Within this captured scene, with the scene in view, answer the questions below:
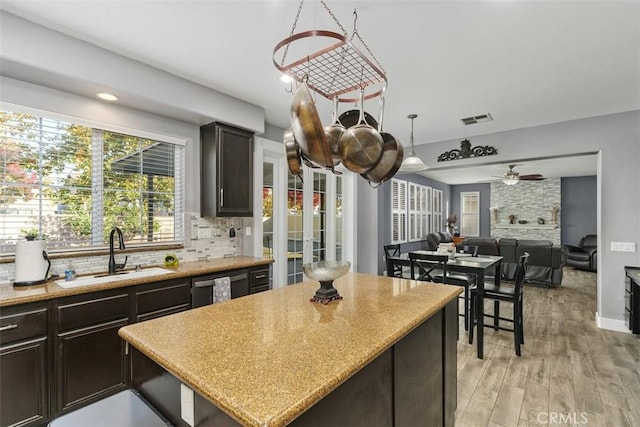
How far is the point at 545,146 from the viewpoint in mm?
4191

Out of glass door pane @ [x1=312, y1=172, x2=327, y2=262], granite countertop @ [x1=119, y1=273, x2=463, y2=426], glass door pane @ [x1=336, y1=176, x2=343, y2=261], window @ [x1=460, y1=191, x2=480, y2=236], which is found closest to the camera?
granite countertop @ [x1=119, y1=273, x2=463, y2=426]

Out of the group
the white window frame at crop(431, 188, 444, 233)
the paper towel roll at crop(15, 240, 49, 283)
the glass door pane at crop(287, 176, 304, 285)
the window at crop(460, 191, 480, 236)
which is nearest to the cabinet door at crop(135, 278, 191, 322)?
the paper towel roll at crop(15, 240, 49, 283)

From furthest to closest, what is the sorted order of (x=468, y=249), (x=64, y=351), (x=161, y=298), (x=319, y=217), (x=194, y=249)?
1. (x=319, y=217)
2. (x=468, y=249)
3. (x=194, y=249)
4. (x=161, y=298)
5. (x=64, y=351)

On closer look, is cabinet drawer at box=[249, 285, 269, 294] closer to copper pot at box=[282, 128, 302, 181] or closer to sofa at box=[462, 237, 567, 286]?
copper pot at box=[282, 128, 302, 181]

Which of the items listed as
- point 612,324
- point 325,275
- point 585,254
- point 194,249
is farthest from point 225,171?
point 585,254

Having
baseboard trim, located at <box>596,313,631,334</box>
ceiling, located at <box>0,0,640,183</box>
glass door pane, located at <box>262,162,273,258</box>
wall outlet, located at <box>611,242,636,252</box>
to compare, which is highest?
ceiling, located at <box>0,0,640,183</box>

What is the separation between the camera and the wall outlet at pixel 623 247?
3637 millimetres

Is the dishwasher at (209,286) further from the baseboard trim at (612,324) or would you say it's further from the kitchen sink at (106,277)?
the baseboard trim at (612,324)

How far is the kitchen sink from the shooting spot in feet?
7.34

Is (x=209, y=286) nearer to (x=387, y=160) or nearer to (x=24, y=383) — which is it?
(x=24, y=383)

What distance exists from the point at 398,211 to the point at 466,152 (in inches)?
92.3

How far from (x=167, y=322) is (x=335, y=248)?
12.7 ft

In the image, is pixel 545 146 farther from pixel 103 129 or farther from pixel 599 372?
pixel 103 129

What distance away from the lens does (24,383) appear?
6.09 ft
